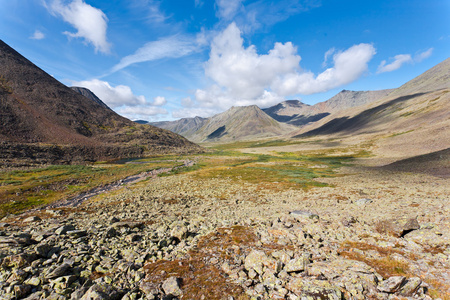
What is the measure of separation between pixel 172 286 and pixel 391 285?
9.10 m

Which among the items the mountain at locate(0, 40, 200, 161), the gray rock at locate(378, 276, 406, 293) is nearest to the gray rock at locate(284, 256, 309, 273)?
the gray rock at locate(378, 276, 406, 293)

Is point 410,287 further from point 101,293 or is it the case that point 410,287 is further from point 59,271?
point 59,271

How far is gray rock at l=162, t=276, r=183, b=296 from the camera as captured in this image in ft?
25.8

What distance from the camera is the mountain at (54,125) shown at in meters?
85.2

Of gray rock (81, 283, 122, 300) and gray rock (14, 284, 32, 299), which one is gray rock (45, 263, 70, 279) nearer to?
gray rock (14, 284, 32, 299)

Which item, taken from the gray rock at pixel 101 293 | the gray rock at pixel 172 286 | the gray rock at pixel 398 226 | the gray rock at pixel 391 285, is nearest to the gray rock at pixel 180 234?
the gray rock at pixel 172 286

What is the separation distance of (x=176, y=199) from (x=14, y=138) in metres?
110

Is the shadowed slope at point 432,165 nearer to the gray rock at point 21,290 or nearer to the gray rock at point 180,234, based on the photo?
the gray rock at point 180,234

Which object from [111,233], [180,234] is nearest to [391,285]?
[180,234]

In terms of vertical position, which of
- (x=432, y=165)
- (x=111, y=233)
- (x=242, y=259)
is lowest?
(x=242, y=259)

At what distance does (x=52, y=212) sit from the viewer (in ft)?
70.6

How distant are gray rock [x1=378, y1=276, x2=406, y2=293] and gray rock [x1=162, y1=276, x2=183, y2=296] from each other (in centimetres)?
835

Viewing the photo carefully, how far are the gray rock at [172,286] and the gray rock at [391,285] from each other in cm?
835

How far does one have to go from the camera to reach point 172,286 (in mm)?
8148
